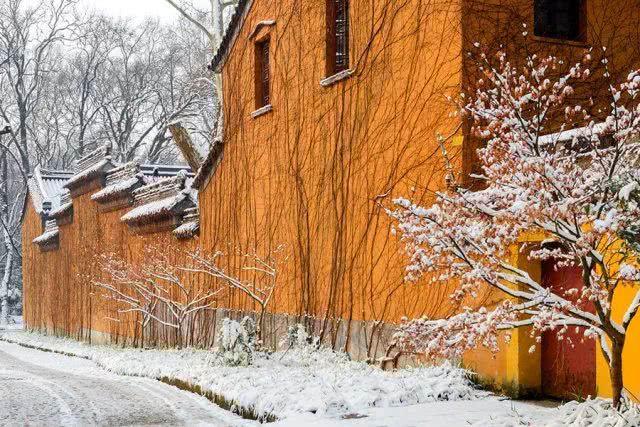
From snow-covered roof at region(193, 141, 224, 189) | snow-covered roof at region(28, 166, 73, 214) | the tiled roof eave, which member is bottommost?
snow-covered roof at region(193, 141, 224, 189)

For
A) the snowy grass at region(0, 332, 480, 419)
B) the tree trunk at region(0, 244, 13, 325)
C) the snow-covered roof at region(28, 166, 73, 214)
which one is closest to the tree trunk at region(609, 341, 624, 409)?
the snowy grass at region(0, 332, 480, 419)

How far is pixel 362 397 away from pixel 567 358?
99.0 inches

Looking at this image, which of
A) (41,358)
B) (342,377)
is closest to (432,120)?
(342,377)

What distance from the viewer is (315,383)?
1040 centimetres

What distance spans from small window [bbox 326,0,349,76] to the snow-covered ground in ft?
15.5

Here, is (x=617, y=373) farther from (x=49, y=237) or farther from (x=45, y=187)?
(x=45, y=187)

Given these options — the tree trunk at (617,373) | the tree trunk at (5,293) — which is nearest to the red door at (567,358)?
the tree trunk at (617,373)

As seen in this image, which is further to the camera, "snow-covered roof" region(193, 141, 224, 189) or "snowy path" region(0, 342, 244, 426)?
"snow-covered roof" region(193, 141, 224, 189)

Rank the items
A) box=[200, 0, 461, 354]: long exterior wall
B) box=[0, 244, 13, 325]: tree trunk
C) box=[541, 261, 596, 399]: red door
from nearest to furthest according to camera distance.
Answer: box=[541, 261, 596, 399]: red door, box=[200, 0, 461, 354]: long exterior wall, box=[0, 244, 13, 325]: tree trunk

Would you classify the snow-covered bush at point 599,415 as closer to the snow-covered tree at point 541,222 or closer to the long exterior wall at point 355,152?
the snow-covered tree at point 541,222

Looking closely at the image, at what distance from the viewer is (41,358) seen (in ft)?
74.6

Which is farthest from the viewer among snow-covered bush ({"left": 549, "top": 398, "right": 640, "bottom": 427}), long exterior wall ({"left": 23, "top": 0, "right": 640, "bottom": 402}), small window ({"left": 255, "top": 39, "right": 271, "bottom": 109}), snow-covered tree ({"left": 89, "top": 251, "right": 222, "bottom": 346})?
snow-covered tree ({"left": 89, "top": 251, "right": 222, "bottom": 346})

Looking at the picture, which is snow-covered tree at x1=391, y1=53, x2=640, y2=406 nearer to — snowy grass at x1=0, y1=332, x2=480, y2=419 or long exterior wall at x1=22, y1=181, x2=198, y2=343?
snowy grass at x1=0, y1=332, x2=480, y2=419

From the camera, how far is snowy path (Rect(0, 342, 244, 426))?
393 inches
